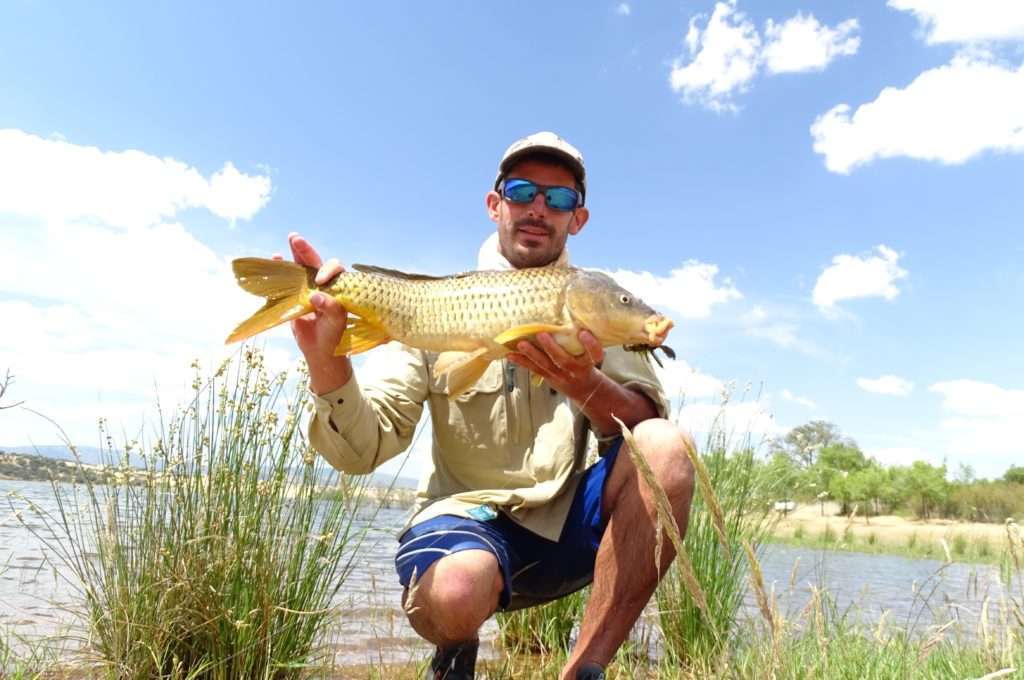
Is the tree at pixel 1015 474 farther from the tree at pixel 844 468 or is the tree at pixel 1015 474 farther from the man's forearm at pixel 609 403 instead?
the man's forearm at pixel 609 403

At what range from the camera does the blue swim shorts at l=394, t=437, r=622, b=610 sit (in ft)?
9.65

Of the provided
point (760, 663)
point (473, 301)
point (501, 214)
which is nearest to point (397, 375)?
point (473, 301)

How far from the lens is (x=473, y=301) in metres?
2.88

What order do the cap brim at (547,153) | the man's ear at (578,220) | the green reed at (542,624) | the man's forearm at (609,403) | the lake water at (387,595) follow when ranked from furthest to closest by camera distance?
the green reed at (542,624) → the man's ear at (578,220) → the cap brim at (547,153) → the lake water at (387,595) → the man's forearm at (609,403)

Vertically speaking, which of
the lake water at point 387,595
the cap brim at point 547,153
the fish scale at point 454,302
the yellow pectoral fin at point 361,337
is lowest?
the lake water at point 387,595

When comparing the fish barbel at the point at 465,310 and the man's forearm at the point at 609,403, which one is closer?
the fish barbel at the point at 465,310

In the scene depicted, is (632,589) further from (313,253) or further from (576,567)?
(313,253)

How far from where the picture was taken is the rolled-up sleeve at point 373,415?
2.99m

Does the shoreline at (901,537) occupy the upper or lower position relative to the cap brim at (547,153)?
lower

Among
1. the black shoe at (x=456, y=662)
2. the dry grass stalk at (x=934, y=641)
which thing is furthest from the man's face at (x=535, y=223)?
the dry grass stalk at (x=934, y=641)

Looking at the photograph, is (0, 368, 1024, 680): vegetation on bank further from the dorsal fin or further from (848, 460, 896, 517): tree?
(848, 460, 896, 517): tree

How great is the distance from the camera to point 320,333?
292 cm

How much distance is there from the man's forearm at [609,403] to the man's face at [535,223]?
77 cm

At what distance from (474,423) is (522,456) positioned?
26 centimetres
